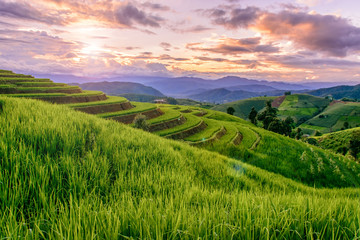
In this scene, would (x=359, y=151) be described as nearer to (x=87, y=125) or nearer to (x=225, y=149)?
(x=225, y=149)

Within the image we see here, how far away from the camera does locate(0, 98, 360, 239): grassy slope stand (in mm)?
1778

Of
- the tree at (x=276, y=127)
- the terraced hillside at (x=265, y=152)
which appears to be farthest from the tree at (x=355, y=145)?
the terraced hillside at (x=265, y=152)

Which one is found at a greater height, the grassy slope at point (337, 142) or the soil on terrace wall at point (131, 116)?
the soil on terrace wall at point (131, 116)

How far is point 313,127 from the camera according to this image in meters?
150

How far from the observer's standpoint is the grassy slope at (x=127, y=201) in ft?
5.83

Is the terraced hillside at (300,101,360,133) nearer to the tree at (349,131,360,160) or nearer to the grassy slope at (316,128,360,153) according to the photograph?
the grassy slope at (316,128,360,153)

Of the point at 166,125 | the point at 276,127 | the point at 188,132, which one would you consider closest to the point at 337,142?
the point at 276,127

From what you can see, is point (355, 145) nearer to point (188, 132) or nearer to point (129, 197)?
point (188, 132)

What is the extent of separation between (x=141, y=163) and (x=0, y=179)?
231 centimetres

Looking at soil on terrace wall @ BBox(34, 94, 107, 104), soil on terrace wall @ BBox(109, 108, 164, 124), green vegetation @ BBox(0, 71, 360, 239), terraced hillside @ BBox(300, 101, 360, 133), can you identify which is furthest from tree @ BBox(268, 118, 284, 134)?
terraced hillside @ BBox(300, 101, 360, 133)

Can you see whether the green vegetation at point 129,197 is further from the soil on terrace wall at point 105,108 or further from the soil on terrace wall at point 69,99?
the soil on terrace wall at point 69,99

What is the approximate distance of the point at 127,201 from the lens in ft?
7.82

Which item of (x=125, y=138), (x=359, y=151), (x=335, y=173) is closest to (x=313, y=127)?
(x=359, y=151)

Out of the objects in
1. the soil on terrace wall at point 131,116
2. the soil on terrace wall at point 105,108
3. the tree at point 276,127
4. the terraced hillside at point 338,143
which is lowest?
the terraced hillside at point 338,143
